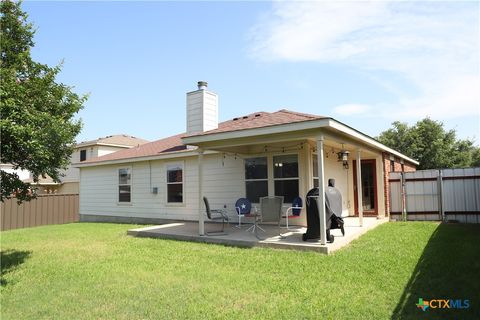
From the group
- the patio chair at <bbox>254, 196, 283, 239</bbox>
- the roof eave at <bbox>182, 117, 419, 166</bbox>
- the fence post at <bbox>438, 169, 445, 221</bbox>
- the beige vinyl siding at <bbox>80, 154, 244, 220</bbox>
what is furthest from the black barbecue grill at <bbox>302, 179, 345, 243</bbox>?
the fence post at <bbox>438, 169, 445, 221</bbox>

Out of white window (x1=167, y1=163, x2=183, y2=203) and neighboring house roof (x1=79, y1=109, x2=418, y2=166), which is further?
white window (x1=167, y1=163, x2=183, y2=203)

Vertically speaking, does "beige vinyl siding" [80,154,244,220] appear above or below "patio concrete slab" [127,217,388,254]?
above

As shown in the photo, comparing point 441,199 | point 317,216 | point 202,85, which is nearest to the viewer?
point 317,216

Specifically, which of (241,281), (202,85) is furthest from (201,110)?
(241,281)

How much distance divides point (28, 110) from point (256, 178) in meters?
6.23

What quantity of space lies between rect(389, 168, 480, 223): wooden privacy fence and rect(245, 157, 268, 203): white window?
16.5 feet

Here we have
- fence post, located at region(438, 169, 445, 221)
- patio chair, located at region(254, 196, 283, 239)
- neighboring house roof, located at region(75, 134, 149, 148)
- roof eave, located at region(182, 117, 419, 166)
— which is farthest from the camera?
neighboring house roof, located at region(75, 134, 149, 148)

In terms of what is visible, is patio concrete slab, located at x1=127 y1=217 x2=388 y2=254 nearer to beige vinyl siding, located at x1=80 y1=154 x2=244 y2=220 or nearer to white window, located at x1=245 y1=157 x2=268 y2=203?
white window, located at x1=245 y1=157 x2=268 y2=203

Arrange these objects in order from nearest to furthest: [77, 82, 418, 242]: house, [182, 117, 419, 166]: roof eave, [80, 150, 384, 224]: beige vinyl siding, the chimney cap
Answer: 1. [182, 117, 419, 166]: roof eave
2. [77, 82, 418, 242]: house
3. [80, 150, 384, 224]: beige vinyl siding
4. the chimney cap

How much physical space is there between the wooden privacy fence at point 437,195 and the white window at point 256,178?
5.03 m

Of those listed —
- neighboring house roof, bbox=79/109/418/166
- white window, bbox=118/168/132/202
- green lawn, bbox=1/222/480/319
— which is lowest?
green lawn, bbox=1/222/480/319

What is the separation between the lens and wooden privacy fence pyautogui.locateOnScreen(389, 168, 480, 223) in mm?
10953

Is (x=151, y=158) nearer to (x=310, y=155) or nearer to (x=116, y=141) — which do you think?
(x=310, y=155)

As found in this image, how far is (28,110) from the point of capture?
585cm
